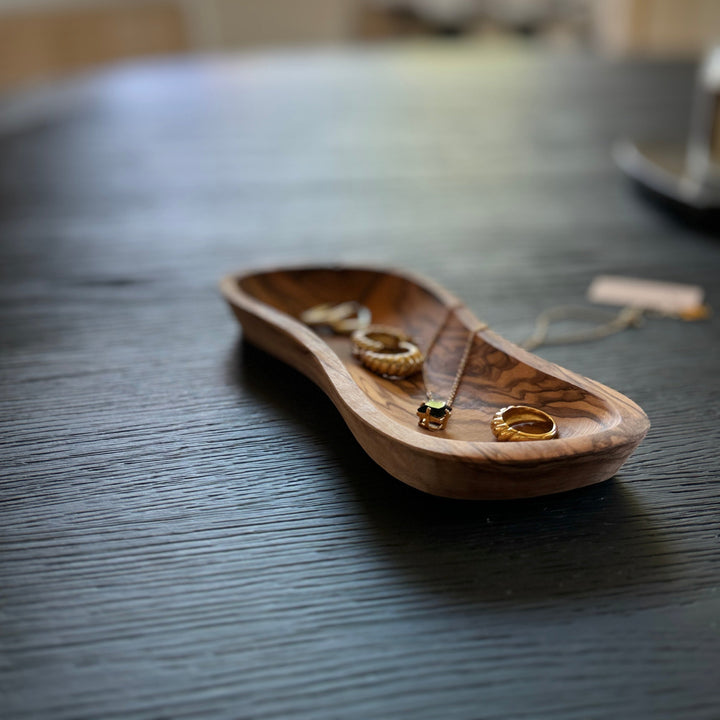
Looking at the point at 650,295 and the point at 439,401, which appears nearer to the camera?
the point at 439,401

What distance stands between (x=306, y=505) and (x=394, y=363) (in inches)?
6.0

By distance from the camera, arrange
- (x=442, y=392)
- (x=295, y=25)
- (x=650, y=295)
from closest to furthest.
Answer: (x=442, y=392) → (x=650, y=295) → (x=295, y=25)

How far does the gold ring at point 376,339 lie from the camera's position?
0.63 metres

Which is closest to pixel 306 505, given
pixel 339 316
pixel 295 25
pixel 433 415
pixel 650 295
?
pixel 433 415

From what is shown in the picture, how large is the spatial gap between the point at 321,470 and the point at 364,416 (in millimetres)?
63

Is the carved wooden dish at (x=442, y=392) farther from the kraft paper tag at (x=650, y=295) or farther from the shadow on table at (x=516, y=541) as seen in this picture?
the kraft paper tag at (x=650, y=295)

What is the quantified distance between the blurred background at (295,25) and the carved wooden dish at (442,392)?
265 cm

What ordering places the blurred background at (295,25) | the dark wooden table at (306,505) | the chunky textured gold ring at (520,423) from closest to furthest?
the dark wooden table at (306,505) → the chunky textured gold ring at (520,423) → the blurred background at (295,25)

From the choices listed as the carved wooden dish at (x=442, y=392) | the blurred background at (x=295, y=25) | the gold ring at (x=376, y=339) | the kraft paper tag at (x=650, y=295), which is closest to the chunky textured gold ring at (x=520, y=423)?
the carved wooden dish at (x=442, y=392)

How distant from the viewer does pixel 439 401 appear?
21.4 inches

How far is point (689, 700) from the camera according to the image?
37cm

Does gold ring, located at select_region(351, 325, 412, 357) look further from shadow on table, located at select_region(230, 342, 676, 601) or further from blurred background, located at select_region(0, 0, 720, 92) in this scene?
blurred background, located at select_region(0, 0, 720, 92)

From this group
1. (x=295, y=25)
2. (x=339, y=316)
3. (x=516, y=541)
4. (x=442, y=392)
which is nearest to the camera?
(x=516, y=541)

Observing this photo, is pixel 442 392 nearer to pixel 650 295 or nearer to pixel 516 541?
pixel 516 541
